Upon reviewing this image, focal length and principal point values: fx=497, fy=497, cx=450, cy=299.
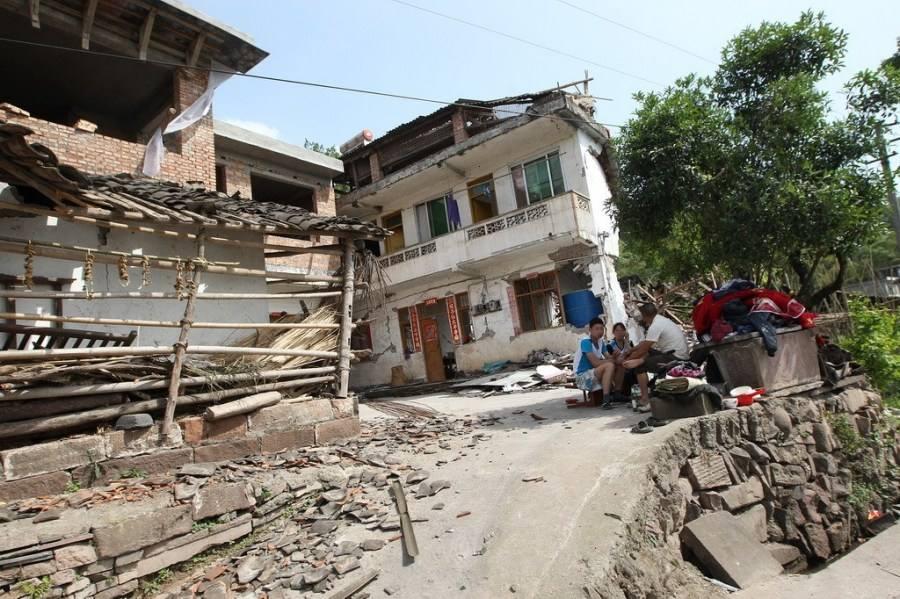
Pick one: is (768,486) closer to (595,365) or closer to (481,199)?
(595,365)

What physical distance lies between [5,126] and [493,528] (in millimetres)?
4587

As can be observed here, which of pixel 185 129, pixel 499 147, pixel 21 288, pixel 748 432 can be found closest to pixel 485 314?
pixel 499 147

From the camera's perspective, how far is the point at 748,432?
18.7 ft

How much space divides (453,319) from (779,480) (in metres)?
12.5

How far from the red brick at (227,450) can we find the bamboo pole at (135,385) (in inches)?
27.9

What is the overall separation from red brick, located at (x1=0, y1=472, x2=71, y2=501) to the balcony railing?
12728 mm

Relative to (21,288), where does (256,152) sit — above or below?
above

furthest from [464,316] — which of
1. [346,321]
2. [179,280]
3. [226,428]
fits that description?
[179,280]

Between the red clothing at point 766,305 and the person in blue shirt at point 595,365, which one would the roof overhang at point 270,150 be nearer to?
the person in blue shirt at point 595,365

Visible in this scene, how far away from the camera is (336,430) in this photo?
6.54 meters

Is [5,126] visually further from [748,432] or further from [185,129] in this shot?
[185,129]

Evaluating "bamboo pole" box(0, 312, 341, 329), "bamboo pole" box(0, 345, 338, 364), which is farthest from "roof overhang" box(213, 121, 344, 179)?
"bamboo pole" box(0, 345, 338, 364)

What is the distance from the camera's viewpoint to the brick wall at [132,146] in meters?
8.58

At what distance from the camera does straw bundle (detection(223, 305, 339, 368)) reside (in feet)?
21.5
